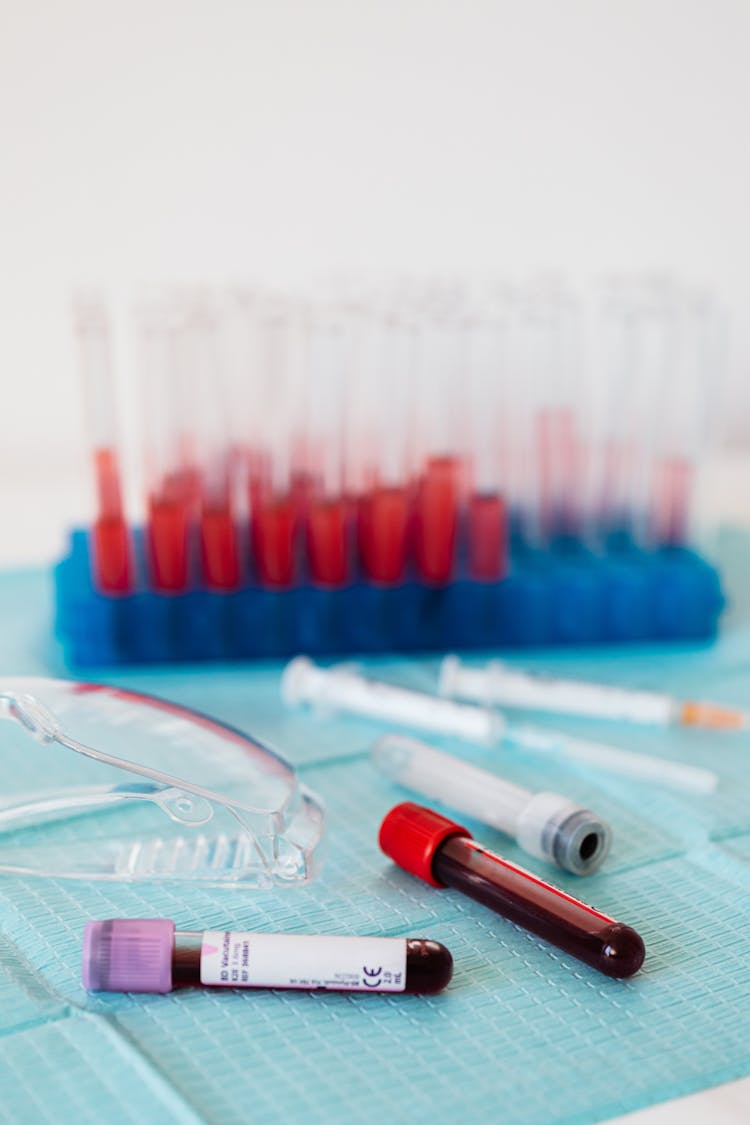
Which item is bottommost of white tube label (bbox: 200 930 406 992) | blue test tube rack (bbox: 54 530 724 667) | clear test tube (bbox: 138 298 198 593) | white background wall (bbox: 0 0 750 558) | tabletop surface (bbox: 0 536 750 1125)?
tabletop surface (bbox: 0 536 750 1125)

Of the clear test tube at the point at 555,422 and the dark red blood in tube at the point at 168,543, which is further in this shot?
the clear test tube at the point at 555,422

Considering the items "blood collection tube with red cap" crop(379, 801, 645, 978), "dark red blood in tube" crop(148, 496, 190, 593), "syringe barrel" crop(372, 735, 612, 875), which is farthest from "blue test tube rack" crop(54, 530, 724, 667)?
"blood collection tube with red cap" crop(379, 801, 645, 978)

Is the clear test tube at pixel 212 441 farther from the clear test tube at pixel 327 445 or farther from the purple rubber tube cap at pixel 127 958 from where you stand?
the purple rubber tube cap at pixel 127 958

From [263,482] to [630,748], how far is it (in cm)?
40

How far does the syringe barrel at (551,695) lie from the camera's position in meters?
0.95

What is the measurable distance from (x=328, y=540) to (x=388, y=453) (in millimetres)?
98

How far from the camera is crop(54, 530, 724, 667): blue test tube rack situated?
1040 mm

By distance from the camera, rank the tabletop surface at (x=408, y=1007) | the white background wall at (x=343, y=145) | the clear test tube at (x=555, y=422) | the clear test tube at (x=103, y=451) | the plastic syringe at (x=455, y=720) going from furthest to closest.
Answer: the white background wall at (x=343, y=145), the clear test tube at (x=555, y=422), the clear test tube at (x=103, y=451), the plastic syringe at (x=455, y=720), the tabletop surface at (x=408, y=1007)

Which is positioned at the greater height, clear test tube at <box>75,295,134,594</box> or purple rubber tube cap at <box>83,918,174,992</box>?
clear test tube at <box>75,295,134,594</box>

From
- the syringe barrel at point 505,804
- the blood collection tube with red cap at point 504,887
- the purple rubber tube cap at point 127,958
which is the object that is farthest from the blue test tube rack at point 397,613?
the purple rubber tube cap at point 127,958

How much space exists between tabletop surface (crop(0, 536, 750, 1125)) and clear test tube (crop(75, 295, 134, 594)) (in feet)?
0.78

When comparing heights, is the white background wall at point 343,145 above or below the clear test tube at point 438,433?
above

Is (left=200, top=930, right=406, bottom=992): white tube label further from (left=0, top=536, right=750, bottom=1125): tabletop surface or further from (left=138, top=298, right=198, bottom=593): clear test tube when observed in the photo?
(left=138, top=298, right=198, bottom=593): clear test tube

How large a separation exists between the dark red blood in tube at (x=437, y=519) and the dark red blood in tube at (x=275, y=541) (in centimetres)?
12
